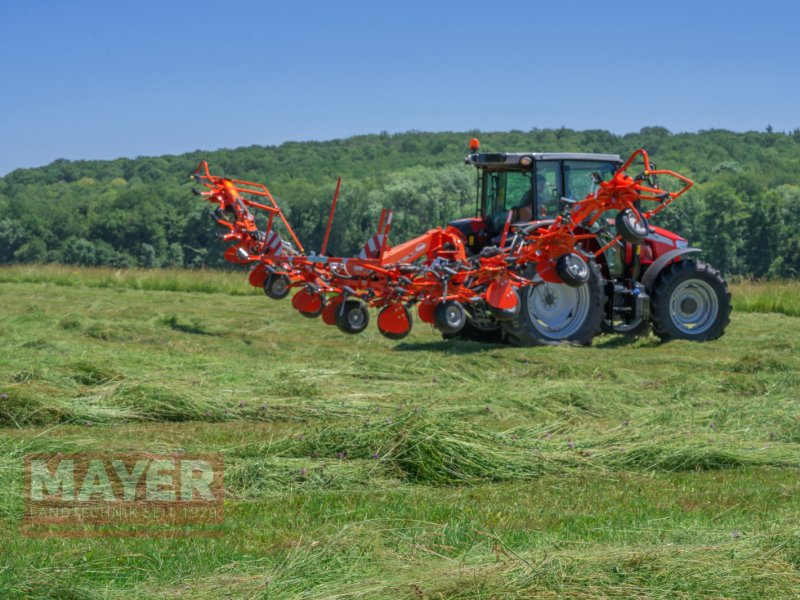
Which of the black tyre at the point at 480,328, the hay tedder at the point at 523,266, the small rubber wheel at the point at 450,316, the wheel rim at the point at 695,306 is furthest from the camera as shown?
the wheel rim at the point at 695,306

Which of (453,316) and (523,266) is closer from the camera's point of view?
(453,316)

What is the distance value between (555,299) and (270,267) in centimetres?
348

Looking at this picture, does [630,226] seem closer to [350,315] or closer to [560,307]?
[560,307]

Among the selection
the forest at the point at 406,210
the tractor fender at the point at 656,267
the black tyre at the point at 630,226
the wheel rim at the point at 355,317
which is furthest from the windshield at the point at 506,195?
the forest at the point at 406,210

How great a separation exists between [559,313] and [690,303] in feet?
6.83

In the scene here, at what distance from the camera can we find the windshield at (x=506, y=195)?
1362 cm

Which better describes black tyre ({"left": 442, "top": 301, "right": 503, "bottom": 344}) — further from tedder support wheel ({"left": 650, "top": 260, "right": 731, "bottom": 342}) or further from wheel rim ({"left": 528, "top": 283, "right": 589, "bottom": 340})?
tedder support wheel ({"left": 650, "top": 260, "right": 731, "bottom": 342})

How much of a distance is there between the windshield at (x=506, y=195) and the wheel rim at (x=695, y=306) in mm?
2287

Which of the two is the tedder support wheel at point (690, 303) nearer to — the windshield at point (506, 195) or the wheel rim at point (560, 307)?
the wheel rim at point (560, 307)

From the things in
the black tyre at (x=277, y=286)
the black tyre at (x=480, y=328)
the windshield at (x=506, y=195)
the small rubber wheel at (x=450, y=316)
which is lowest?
the black tyre at (x=480, y=328)

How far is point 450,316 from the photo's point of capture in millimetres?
11664

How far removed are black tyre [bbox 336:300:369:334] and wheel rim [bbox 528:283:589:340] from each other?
2.09 m

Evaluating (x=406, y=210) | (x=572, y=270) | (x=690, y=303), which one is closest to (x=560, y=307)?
(x=572, y=270)

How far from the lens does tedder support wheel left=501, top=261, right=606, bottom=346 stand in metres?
12.6
